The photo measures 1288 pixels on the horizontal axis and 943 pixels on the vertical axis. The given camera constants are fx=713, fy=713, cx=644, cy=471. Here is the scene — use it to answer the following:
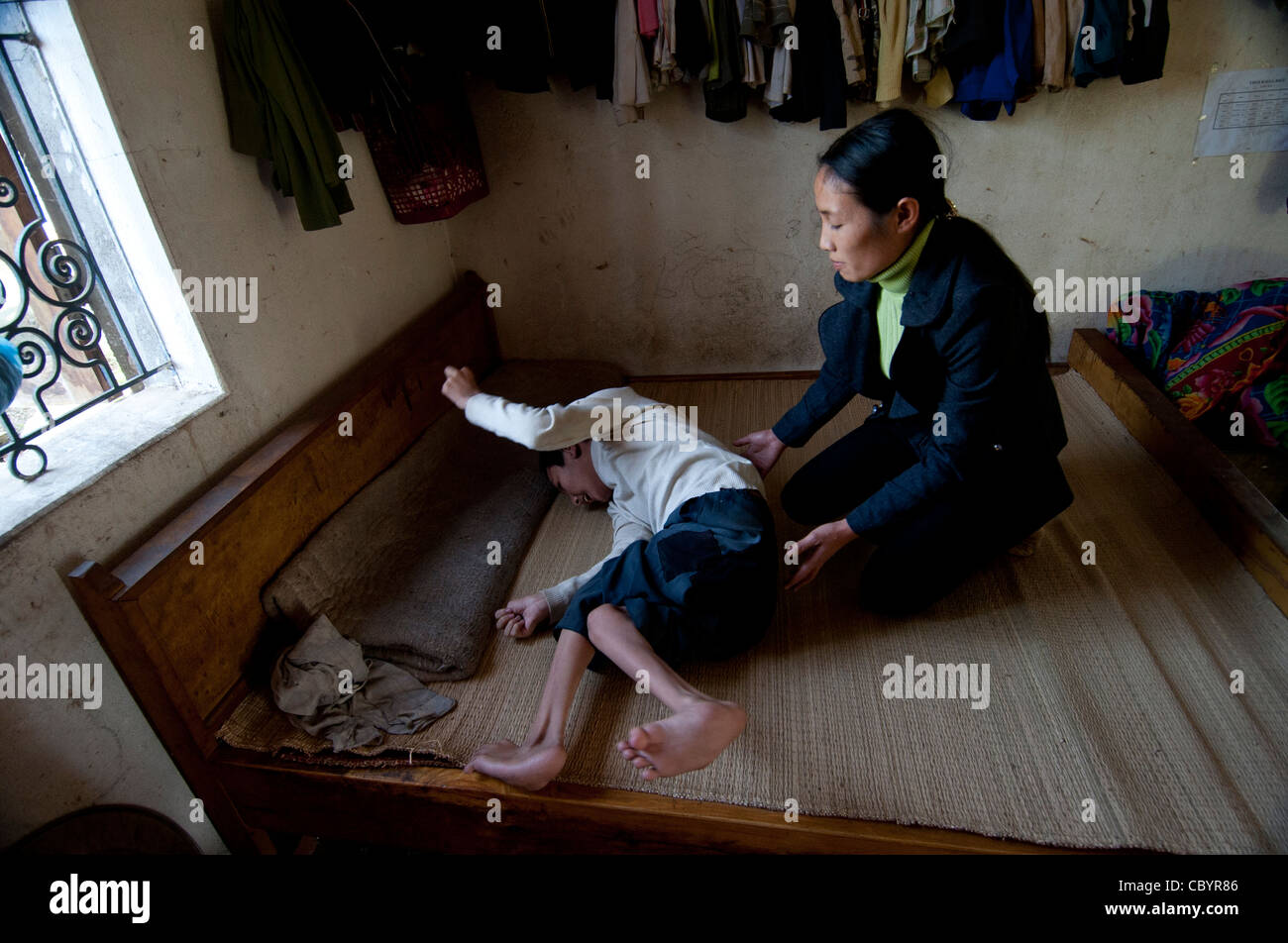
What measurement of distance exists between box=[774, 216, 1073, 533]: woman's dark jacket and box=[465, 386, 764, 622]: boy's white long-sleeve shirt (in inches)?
13.5

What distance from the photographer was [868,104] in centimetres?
223

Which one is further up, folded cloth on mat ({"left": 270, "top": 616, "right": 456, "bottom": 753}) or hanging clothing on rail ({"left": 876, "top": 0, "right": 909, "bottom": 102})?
hanging clothing on rail ({"left": 876, "top": 0, "right": 909, "bottom": 102})

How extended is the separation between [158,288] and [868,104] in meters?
2.02

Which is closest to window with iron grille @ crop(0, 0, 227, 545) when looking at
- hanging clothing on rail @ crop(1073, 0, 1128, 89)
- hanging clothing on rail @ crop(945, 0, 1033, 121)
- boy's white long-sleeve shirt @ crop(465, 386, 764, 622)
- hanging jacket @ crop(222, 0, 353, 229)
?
hanging jacket @ crop(222, 0, 353, 229)

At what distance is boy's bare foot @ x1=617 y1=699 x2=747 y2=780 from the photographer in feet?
3.73

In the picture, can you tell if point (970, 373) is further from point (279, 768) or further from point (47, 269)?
point (47, 269)

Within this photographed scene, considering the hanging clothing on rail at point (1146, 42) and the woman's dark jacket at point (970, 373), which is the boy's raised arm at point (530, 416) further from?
the hanging clothing on rail at point (1146, 42)

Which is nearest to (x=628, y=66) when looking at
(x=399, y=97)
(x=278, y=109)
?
(x=399, y=97)

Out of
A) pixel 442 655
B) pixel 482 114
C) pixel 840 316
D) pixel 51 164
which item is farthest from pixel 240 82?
pixel 840 316

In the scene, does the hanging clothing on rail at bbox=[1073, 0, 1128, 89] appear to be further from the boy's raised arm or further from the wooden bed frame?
the wooden bed frame

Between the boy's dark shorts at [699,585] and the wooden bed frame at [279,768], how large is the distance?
295 millimetres

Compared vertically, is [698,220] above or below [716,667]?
above

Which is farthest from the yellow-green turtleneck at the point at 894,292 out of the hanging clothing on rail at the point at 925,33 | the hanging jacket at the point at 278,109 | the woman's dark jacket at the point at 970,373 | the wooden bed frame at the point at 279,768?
the hanging jacket at the point at 278,109
